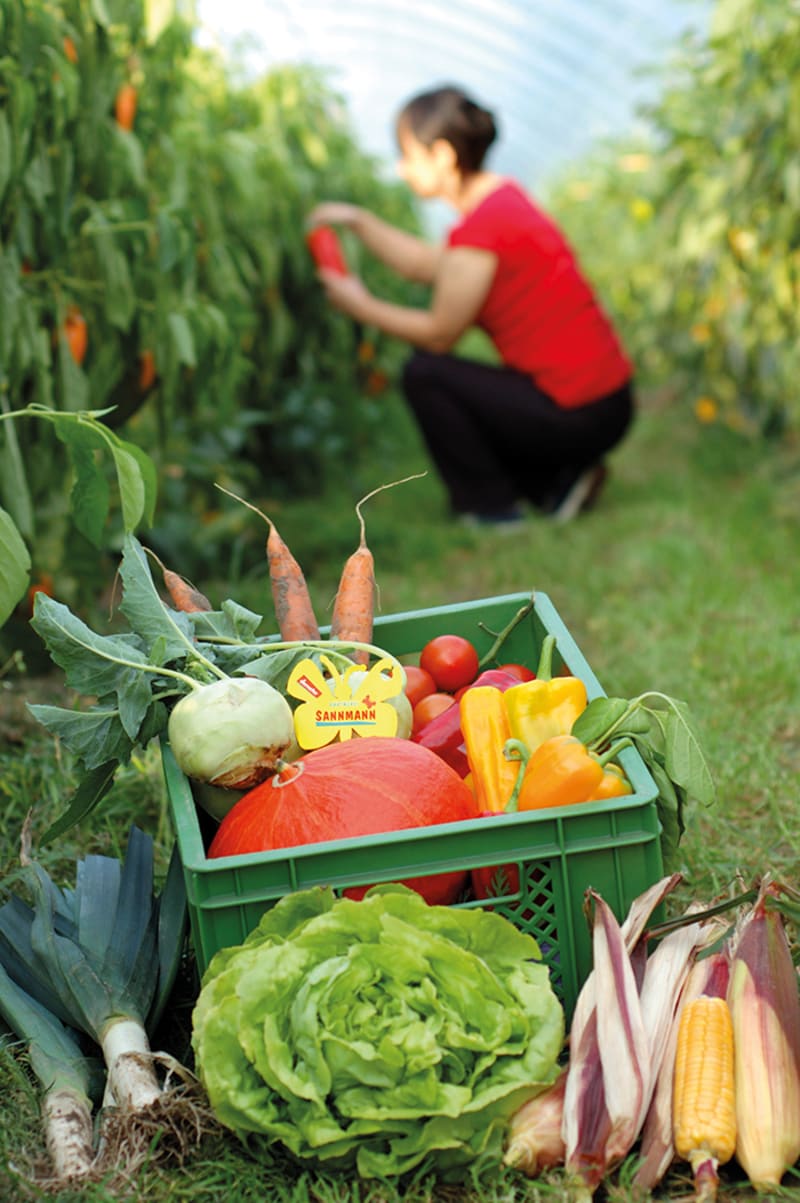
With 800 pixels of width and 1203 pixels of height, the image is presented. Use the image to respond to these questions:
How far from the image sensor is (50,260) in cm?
279

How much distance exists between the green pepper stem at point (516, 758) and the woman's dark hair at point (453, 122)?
131 inches

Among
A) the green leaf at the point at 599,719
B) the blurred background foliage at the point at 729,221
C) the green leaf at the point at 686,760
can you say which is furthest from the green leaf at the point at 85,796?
the blurred background foliage at the point at 729,221

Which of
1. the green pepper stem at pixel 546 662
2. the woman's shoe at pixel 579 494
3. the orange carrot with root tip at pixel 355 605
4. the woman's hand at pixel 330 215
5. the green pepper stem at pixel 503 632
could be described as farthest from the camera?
the woman's shoe at pixel 579 494

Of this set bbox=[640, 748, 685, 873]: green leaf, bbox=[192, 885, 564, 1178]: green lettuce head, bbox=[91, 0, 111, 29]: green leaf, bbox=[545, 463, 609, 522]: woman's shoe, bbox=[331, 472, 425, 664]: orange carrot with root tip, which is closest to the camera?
bbox=[192, 885, 564, 1178]: green lettuce head

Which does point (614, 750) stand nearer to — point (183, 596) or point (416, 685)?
point (416, 685)

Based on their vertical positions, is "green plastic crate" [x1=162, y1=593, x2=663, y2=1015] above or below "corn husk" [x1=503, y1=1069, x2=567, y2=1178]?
above

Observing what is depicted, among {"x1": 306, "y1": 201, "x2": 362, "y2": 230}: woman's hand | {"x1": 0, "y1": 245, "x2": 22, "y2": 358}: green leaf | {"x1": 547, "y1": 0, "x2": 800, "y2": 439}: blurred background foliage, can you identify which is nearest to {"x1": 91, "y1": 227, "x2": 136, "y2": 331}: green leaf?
{"x1": 0, "y1": 245, "x2": 22, "y2": 358}: green leaf

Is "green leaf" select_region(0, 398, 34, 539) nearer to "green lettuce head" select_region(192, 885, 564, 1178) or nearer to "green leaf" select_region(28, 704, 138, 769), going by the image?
"green leaf" select_region(28, 704, 138, 769)

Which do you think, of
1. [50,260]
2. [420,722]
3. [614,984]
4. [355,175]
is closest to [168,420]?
[50,260]

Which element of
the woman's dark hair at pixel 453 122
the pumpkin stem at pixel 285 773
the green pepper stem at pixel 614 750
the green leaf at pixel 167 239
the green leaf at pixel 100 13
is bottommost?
the pumpkin stem at pixel 285 773

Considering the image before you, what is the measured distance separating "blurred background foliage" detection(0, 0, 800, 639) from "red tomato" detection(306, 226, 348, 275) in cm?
6

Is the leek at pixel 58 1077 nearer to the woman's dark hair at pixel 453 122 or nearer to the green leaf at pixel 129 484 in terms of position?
the green leaf at pixel 129 484

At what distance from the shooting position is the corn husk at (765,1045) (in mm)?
1388

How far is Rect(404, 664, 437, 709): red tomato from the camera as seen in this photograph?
208 centimetres
